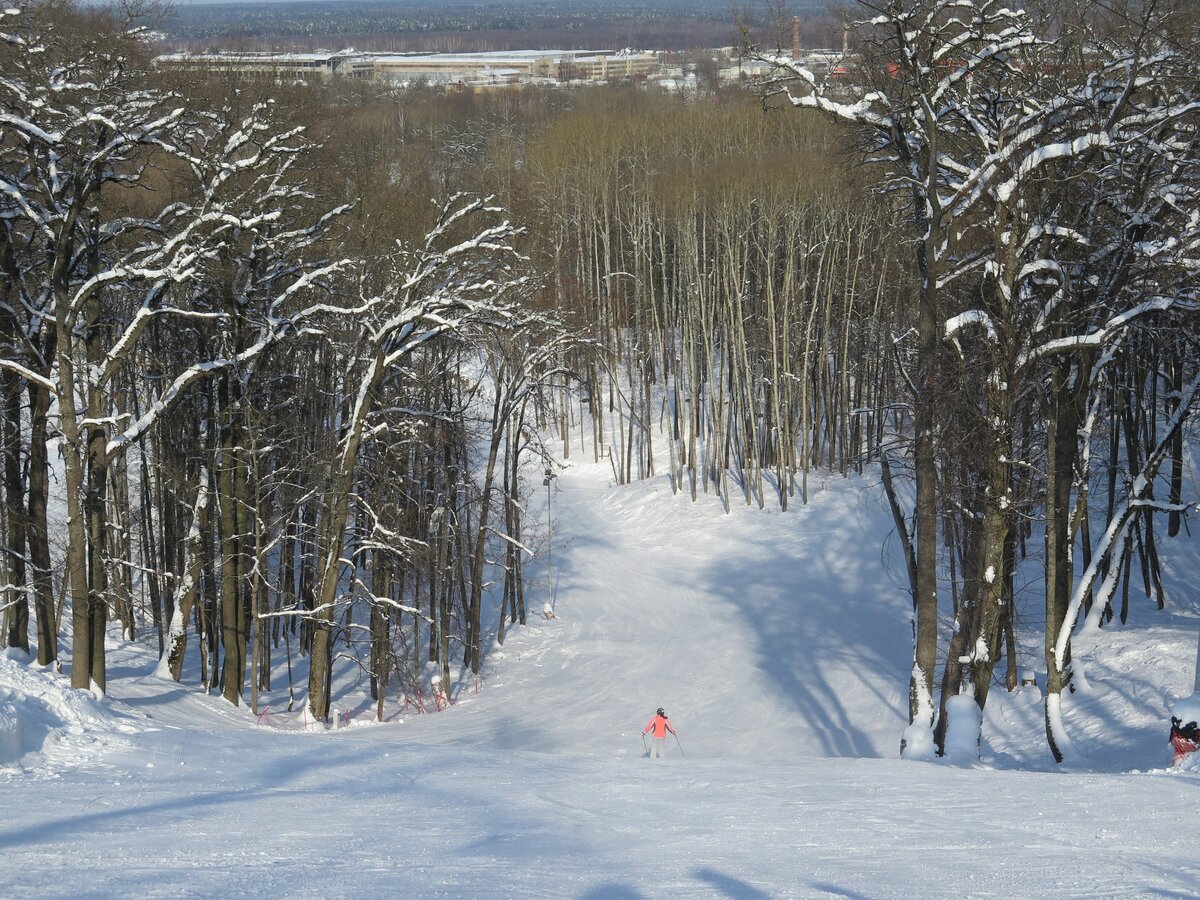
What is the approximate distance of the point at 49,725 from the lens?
11117mm

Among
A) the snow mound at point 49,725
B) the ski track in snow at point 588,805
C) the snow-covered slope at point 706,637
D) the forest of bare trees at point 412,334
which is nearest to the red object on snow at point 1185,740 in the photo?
the ski track in snow at point 588,805

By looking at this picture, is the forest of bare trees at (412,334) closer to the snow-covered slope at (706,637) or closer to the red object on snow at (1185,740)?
the snow-covered slope at (706,637)

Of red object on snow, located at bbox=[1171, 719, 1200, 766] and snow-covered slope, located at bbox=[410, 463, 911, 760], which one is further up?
red object on snow, located at bbox=[1171, 719, 1200, 766]

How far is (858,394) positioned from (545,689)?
673 inches

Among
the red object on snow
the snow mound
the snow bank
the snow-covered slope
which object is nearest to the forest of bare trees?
the snow bank

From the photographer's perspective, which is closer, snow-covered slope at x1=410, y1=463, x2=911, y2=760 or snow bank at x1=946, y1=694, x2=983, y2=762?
snow bank at x1=946, y1=694, x2=983, y2=762

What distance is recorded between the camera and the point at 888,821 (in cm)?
978

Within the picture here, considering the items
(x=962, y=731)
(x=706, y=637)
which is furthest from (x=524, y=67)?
(x=962, y=731)

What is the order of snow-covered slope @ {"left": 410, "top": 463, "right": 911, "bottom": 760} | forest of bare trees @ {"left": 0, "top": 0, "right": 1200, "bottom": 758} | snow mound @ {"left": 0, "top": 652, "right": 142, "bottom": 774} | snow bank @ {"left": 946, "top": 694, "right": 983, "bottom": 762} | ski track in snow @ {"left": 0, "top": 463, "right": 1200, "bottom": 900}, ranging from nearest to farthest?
ski track in snow @ {"left": 0, "top": 463, "right": 1200, "bottom": 900} < snow mound @ {"left": 0, "top": 652, "right": 142, "bottom": 774} < snow bank @ {"left": 946, "top": 694, "right": 983, "bottom": 762} < forest of bare trees @ {"left": 0, "top": 0, "right": 1200, "bottom": 758} < snow-covered slope @ {"left": 410, "top": 463, "right": 911, "bottom": 760}

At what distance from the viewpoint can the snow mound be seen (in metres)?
10.4

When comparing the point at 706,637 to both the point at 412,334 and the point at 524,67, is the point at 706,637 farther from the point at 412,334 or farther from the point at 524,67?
the point at 524,67

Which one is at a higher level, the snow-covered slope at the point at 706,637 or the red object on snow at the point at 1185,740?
the red object on snow at the point at 1185,740

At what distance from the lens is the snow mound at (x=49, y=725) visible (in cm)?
1039

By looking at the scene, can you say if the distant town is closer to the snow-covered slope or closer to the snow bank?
the snow-covered slope
